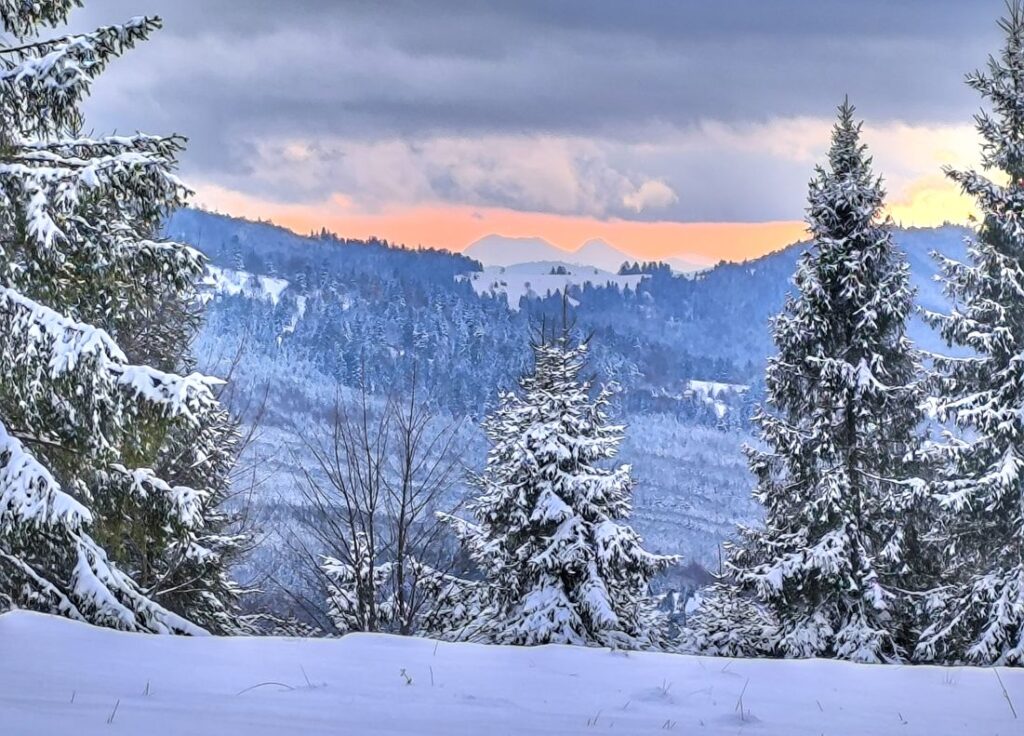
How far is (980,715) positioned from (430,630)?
15.5m

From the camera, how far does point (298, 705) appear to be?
15.8 feet

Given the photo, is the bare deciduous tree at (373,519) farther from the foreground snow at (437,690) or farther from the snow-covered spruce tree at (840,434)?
the foreground snow at (437,690)

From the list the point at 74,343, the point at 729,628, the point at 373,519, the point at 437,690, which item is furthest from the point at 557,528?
the point at 437,690

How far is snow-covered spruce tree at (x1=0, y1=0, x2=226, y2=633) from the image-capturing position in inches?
299

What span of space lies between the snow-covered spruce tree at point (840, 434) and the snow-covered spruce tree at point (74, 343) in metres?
11.4

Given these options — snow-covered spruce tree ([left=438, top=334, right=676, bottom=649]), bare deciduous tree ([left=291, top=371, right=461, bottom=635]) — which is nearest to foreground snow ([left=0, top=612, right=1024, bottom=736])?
bare deciduous tree ([left=291, top=371, right=461, bottom=635])

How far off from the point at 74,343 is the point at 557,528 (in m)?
11.5

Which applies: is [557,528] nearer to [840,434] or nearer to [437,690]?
[840,434]

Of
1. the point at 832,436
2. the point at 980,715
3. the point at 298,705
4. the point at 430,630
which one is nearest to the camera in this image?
the point at 298,705

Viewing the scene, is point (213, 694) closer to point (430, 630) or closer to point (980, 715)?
point (980, 715)

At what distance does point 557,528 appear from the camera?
699 inches

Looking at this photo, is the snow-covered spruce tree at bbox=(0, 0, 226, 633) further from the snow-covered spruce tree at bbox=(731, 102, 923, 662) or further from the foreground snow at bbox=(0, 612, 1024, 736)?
the snow-covered spruce tree at bbox=(731, 102, 923, 662)

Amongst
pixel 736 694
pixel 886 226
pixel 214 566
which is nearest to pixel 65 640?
pixel 736 694

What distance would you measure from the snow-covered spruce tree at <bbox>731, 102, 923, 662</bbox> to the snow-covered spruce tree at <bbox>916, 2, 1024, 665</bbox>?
82 cm
